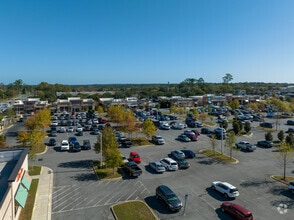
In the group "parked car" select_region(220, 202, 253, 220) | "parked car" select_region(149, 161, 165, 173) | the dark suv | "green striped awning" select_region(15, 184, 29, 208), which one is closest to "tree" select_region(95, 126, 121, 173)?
"parked car" select_region(149, 161, 165, 173)

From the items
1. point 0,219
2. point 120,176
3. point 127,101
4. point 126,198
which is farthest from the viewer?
point 127,101

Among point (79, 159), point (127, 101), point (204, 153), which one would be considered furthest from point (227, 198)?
point (127, 101)

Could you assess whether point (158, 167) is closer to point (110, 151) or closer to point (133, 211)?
point (110, 151)

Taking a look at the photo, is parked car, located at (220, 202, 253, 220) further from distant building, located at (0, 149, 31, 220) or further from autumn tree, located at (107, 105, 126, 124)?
autumn tree, located at (107, 105, 126, 124)

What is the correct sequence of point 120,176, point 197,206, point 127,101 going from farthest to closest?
point 127,101 → point 120,176 → point 197,206

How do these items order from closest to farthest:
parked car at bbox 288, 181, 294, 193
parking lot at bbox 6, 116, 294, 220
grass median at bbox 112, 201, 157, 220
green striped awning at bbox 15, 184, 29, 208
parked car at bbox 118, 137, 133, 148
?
green striped awning at bbox 15, 184, 29, 208, grass median at bbox 112, 201, 157, 220, parking lot at bbox 6, 116, 294, 220, parked car at bbox 288, 181, 294, 193, parked car at bbox 118, 137, 133, 148

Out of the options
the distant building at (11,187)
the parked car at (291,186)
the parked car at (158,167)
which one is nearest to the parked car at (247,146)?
the parked car at (291,186)

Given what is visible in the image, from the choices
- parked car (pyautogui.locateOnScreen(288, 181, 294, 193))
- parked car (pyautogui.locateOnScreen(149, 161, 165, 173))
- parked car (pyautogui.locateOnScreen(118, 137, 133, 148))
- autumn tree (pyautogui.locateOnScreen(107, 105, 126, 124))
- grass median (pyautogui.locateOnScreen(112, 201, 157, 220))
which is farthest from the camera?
autumn tree (pyautogui.locateOnScreen(107, 105, 126, 124))

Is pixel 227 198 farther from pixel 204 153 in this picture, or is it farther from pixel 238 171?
pixel 204 153
